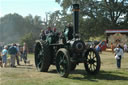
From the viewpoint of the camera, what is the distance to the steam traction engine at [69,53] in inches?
327

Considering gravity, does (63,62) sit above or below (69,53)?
below

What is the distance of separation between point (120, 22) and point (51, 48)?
32.8m

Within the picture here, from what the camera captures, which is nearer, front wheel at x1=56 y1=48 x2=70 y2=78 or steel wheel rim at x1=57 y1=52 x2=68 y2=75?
front wheel at x1=56 y1=48 x2=70 y2=78

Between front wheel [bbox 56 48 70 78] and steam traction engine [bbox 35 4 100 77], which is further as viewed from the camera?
steam traction engine [bbox 35 4 100 77]

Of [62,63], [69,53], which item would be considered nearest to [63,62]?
[62,63]

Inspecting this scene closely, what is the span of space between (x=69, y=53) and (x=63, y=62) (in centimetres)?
53

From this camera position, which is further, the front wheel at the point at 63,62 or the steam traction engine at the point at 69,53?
the steam traction engine at the point at 69,53

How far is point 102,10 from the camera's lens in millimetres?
38625

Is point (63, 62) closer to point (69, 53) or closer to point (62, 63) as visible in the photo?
point (62, 63)

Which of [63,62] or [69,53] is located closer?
[63,62]

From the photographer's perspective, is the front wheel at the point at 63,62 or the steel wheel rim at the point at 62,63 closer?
the front wheel at the point at 63,62

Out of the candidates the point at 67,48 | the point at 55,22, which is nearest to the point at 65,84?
the point at 67,48

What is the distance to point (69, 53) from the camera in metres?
8.69

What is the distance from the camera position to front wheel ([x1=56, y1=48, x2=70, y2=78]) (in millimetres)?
Result: 7813
